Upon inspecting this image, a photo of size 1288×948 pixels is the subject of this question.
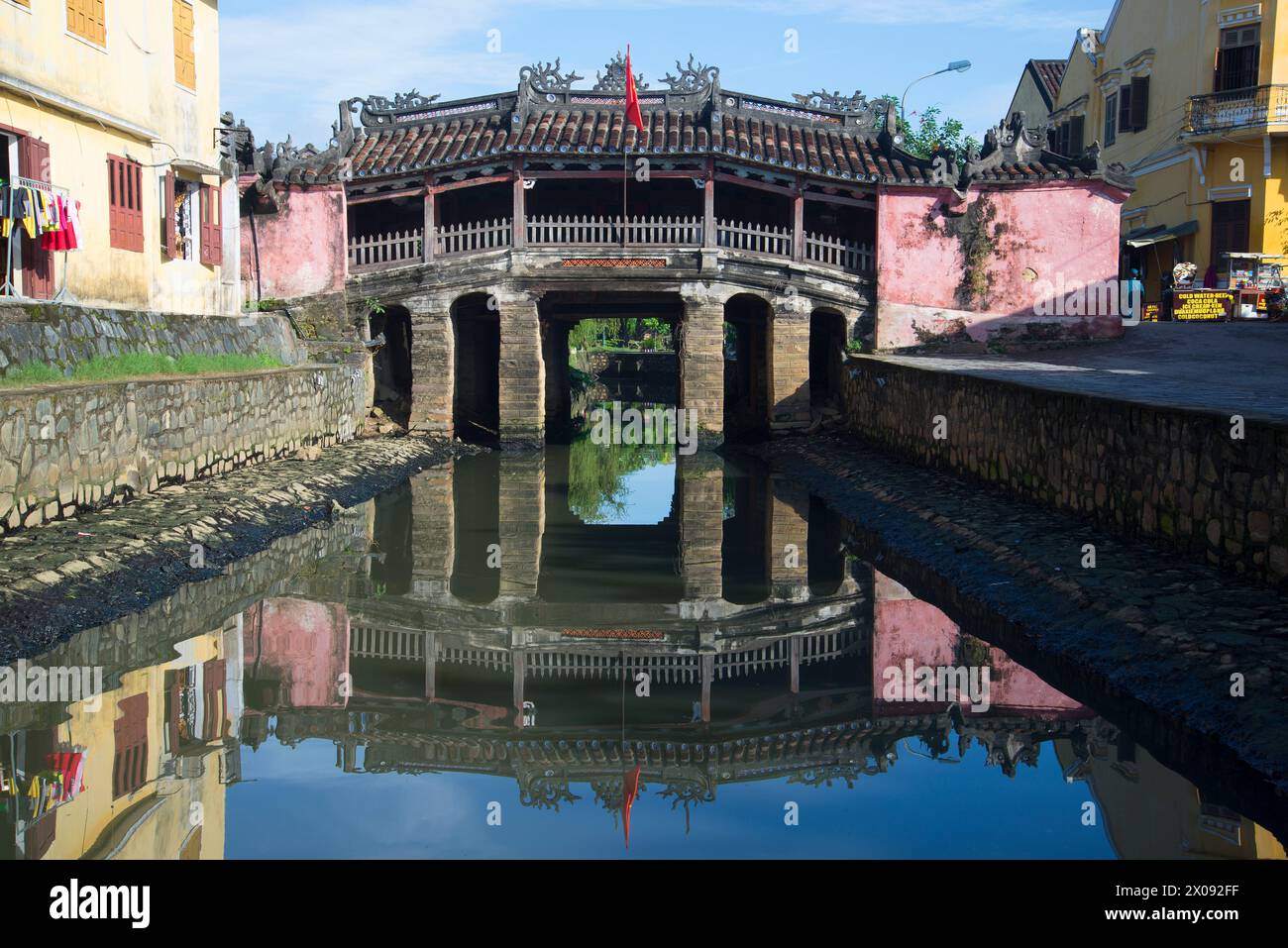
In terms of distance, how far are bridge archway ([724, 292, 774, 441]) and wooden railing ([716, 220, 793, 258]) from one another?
0.94 m

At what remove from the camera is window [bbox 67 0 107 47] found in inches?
696

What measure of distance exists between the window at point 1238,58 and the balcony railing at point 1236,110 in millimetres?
244

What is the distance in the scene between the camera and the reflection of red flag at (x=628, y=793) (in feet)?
21.6

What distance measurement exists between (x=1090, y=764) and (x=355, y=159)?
2188 cm

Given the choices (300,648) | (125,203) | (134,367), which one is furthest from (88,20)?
(300,648)

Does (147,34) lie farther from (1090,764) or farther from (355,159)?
(1090,764)

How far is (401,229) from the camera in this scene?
28.1m

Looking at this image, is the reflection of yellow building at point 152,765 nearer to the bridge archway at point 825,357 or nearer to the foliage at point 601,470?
the foliage at point 601,470

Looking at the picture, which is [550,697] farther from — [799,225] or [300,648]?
[799,225]

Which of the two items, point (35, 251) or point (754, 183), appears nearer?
point (35, 251)

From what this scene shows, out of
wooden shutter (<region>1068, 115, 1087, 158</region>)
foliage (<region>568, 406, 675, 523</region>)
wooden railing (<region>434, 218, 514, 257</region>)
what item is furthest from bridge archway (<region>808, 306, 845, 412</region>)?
wooden shutter (<region>1068, 115, 1087, 158</region>)

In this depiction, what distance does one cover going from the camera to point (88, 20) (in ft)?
59.5

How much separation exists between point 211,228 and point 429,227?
15.2ft
